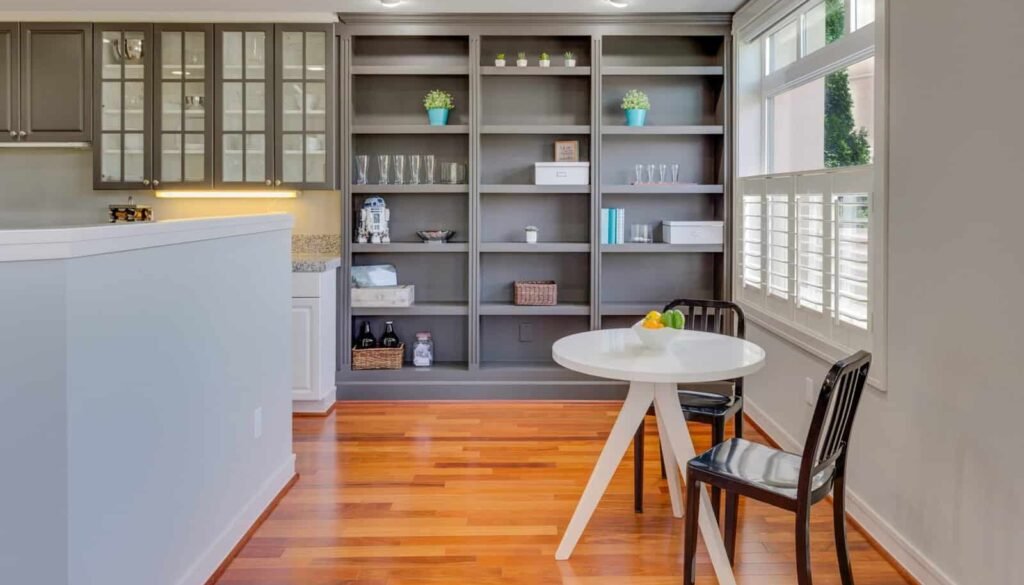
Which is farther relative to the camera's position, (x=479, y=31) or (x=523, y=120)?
(x=523, y=120)

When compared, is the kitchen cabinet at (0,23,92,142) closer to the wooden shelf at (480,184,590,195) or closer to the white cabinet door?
the white cabinet door

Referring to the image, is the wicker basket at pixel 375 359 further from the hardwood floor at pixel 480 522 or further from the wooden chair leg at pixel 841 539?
the wooden chair leg at pixel 841 539

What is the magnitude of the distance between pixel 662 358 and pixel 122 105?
388 cm

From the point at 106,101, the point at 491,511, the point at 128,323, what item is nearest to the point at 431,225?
the point at 106,101

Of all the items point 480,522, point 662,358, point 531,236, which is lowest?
point 480,522

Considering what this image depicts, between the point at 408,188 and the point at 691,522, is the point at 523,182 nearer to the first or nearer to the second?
the point at 408,188

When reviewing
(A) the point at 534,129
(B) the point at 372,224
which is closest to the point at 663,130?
(A) the point at 534,129

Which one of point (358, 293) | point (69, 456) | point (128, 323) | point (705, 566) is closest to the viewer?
point (69, 456)

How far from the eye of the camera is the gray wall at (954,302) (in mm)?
1958

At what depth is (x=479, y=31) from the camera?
4672 millimetres

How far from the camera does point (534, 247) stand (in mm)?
4766

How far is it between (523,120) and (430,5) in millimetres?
978

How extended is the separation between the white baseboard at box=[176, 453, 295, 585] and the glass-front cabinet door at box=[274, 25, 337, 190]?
6.58 feet

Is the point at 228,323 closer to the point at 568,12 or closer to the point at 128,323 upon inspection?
the point at 128,323
